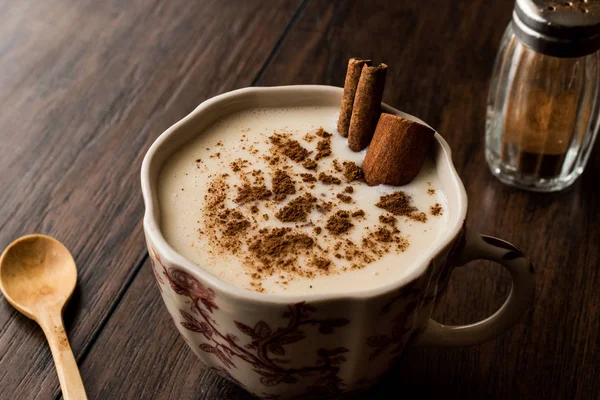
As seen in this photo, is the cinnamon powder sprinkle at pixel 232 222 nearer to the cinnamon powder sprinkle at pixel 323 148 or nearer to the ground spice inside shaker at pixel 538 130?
the cinnamon powder sprinkle at pixel 323 148

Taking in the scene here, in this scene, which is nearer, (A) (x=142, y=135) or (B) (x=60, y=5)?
(A) (x=142, y=135)

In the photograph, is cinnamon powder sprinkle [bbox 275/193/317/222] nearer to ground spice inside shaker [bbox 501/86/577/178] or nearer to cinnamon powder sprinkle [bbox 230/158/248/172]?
cinnamon powder sprinkle [bbox 230/158/248/172]

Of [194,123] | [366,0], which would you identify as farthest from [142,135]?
[366,0]

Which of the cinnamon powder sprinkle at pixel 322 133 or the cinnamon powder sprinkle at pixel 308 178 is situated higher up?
the cinnamon powder sprinkle at pixel 322 133

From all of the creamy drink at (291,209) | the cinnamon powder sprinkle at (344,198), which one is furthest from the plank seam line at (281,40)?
the cinnamon powder sprinkle at (344,198)

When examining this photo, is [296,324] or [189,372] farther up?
[296,324]

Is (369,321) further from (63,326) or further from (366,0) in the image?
(366,0)

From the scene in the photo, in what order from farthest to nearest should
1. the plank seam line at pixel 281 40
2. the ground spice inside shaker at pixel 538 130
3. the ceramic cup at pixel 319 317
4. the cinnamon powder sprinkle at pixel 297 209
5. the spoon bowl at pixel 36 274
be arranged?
1. the plank seam line at pixel 281 40
2. the ground spice inside shaker at pixel 538 130
3. the spoon bowl at pixel 36 274
4. the cinnamon powder sprinkle at pixel 297 209
5. the ceramic cup at pixel 319 317

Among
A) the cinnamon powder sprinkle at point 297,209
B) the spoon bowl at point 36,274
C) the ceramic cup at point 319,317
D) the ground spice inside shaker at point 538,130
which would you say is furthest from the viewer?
the ground spice inside shaker at point 538,130
